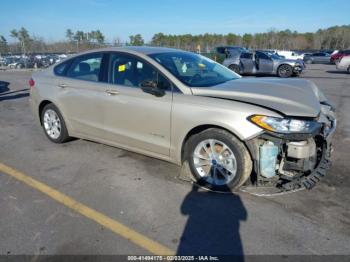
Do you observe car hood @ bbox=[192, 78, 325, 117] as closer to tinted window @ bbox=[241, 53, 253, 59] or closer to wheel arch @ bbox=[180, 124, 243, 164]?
wheel arch @ bbox=[180, 124, 243, 164]

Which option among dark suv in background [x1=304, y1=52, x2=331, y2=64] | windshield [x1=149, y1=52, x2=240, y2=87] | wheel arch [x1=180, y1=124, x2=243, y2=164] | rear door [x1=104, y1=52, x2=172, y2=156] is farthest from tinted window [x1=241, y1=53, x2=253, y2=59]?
dark suv in background [x1=304, y1=52, x2=331, y2=64]

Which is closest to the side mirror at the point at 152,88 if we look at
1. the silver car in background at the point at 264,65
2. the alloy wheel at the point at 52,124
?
the alloy wheel at the point at 52,124

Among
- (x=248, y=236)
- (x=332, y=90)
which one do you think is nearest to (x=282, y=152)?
(x=248, y=236)

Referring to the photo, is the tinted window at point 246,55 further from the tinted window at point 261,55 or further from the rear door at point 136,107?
the rear door at point 136,107

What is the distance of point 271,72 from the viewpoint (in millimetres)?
19156

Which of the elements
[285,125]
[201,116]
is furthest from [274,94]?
[201,116]

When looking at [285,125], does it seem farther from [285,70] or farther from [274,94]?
[285,70]

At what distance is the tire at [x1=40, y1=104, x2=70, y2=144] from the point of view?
543 centimetres

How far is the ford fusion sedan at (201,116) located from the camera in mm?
3402

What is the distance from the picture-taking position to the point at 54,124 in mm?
5598

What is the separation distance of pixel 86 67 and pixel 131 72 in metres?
1.01

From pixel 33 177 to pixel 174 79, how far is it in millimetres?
2286

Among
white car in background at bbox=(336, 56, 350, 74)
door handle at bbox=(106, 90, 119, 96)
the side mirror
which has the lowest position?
door handle at bbox=(106, 90, 119, 96)

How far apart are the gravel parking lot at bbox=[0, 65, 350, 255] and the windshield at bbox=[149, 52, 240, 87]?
1270 mm
